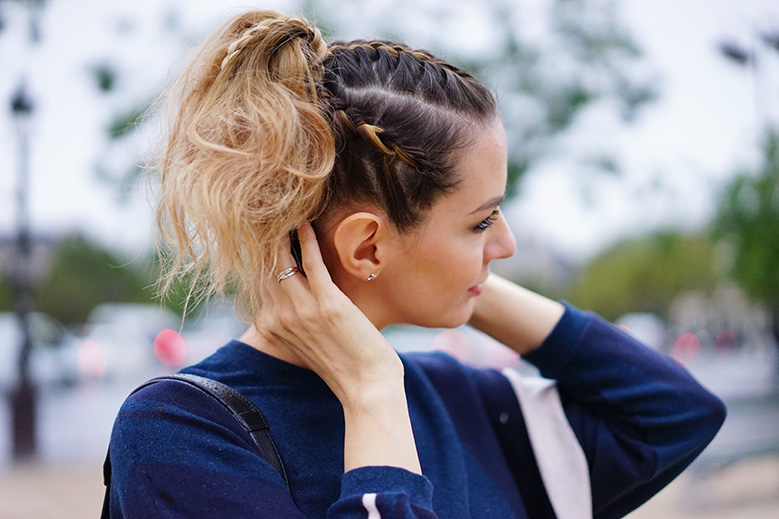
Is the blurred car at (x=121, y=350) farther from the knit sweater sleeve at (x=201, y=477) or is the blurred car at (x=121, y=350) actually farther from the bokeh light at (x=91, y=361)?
the knit sweater sleeve at (x=201, y=477)

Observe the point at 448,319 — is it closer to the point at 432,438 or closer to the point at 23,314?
the point at 432,438

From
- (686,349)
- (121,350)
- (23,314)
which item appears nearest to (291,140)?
(23,314)

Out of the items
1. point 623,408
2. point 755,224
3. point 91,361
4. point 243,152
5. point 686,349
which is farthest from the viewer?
point 686,349

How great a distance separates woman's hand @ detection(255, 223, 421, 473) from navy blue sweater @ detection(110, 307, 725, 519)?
0.05 meters

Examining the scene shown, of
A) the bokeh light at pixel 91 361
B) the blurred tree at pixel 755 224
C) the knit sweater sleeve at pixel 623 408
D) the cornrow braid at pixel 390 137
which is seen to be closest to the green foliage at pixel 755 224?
the blurred tree at pixel 755 224

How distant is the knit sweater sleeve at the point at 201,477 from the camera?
105 cm

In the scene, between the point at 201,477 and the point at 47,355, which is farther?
the point at 47,355

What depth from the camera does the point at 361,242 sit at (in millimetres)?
1310

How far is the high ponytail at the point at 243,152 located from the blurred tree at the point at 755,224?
7595 mm

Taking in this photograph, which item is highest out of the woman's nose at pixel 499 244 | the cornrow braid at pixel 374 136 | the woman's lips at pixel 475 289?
the cornrow braid at pixel 374 136

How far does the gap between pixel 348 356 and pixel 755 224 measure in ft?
26.8

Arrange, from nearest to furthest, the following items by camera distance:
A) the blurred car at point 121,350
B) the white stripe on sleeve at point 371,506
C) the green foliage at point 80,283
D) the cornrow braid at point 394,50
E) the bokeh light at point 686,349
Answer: the white stripe on sleeve at point 371,506
the cornrow braid at point 394,50
the bokeh light at point 686,349
the blurred car at point 121,350
the green foliage at point 80,283

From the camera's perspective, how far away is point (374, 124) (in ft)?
4.24

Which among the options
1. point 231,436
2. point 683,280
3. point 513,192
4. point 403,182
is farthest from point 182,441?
point 683,280
